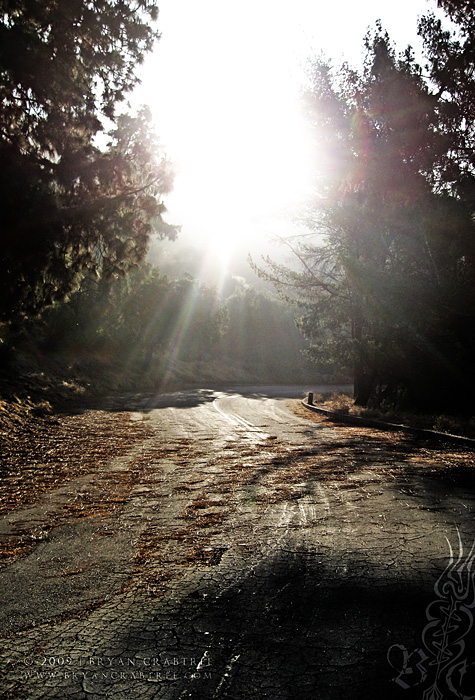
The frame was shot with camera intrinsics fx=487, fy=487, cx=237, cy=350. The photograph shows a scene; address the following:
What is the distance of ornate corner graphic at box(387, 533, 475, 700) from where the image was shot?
2.28 meters

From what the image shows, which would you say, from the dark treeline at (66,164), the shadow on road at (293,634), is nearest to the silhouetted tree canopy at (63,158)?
A: the dark treeline at (66,164)

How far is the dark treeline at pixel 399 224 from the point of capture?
1045 centimetres

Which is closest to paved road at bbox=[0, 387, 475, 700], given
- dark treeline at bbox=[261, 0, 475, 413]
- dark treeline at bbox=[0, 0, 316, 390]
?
dark treeline at bbox=[0, 0, 316, 390]

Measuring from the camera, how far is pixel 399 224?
12977mm

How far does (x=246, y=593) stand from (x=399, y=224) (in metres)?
11.7

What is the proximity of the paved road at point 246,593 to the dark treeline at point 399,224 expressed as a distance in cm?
714

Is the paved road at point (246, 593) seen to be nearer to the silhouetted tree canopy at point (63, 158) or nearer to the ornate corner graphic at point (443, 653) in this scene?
the ornate corner graphic at point (443, 653)

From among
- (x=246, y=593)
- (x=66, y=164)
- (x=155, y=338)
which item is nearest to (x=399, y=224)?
(x=66, y=164)

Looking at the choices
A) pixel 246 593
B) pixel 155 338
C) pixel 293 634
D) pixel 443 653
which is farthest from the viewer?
pixel 155 338

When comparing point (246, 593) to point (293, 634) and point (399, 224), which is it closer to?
point (293, 634)

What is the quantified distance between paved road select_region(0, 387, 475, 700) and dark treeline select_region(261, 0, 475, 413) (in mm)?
7143

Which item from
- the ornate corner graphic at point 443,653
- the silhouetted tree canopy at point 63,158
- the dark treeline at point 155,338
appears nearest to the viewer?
the ornate corner graphic at point 443,653

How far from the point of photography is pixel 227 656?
2.52 m

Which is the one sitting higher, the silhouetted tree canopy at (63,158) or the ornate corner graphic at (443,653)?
the silhouetted tree canopy at (63,158)
